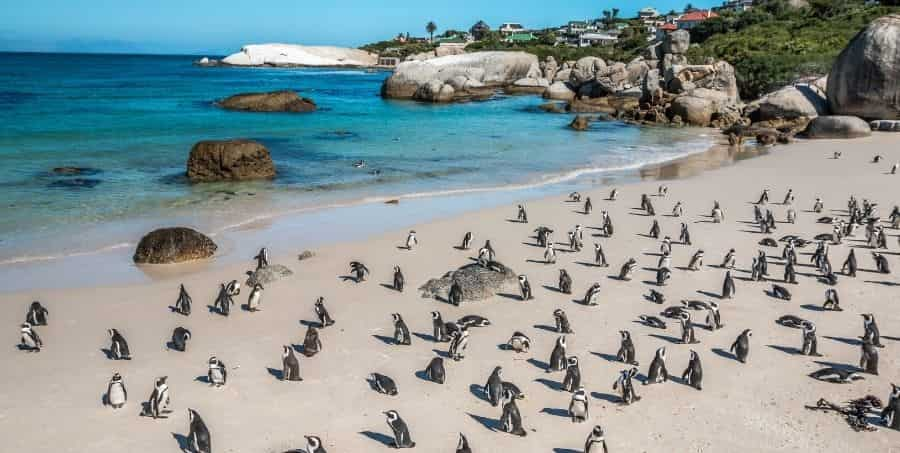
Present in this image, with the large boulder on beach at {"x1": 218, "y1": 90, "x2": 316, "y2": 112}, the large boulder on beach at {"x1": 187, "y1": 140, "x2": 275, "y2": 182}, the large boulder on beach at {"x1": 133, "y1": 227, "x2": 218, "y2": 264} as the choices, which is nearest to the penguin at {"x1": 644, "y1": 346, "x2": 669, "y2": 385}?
the large boulder on beach at {"x1": 133, "y1": 227, "x2": 218, "y2": 264}

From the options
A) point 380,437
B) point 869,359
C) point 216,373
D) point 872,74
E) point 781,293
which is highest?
point 872,74

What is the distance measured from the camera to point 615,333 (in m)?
12.0

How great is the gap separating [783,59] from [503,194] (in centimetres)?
3865

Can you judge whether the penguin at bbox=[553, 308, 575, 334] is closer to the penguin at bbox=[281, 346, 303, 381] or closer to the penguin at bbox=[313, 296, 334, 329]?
the penguin at bbox=[313, 296, 334, 329]

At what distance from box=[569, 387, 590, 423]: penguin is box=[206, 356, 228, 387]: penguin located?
15.6 ft

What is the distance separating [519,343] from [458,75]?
237ft

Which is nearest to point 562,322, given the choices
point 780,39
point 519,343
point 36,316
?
point 519,343

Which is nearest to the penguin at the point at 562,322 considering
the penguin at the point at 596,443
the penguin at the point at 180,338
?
the penguin at the point at 596,443

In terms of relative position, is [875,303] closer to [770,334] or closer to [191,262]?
[770,334]

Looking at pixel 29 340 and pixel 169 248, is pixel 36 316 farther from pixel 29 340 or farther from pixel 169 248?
pixel 169 248

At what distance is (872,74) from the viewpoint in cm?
3753

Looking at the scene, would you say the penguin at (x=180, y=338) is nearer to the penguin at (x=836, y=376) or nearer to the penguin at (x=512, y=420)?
the penguin at (x=512, y=420)

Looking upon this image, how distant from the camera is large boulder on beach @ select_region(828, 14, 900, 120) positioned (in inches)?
1451

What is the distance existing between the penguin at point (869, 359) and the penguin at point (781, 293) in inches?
112
